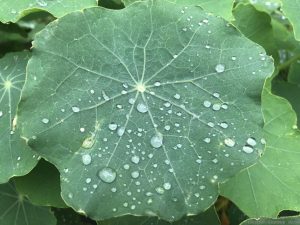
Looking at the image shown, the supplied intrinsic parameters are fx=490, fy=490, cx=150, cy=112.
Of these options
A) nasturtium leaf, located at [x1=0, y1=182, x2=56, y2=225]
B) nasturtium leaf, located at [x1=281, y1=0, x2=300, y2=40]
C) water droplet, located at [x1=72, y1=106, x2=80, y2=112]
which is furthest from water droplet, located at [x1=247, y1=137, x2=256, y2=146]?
nasturtium leaf, located at [x1=0, y1=182, x2=56, y2=225]

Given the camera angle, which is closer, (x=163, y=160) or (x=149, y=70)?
(x=163, y=160)

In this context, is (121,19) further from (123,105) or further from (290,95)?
(290,95)

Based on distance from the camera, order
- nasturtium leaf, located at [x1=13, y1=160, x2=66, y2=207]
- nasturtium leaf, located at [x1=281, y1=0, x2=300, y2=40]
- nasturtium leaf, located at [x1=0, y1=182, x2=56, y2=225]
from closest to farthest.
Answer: nasturtium leaf, located at [x1=13, y1=160, x2=66, y2=207] < nasturtium leaf, located at [x1=0, y1=182, x2=56, y2=225] < nasturtium leaf, located at [x1=281, y1=0, x2=300, y2=40]

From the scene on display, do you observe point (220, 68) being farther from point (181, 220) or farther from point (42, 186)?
point (42, 186)

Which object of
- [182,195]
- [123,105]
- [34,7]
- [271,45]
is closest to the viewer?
[182,195]

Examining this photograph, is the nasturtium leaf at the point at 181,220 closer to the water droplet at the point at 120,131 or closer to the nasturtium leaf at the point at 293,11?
the water droplet at the point at 120,131

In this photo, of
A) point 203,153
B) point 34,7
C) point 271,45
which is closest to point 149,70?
point 203,153

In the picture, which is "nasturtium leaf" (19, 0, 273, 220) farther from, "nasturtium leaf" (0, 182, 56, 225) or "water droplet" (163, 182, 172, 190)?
"nasturtium leaf" (0, 182, 56, 225)
